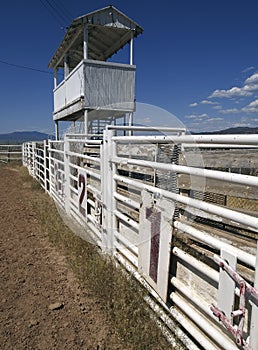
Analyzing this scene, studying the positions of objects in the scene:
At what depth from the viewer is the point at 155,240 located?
7.04 ft

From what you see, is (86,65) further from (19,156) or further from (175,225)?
(19,156)

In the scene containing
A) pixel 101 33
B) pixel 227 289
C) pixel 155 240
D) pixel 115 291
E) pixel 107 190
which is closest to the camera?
pixel 227 289

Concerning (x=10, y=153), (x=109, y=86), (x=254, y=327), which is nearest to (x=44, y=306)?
(x=254, y=327)

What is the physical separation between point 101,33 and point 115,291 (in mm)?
8502

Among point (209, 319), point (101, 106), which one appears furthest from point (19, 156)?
point (209, 319)

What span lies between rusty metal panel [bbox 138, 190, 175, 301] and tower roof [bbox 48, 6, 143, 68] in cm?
730

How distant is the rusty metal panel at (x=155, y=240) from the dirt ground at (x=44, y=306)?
21.9 inches

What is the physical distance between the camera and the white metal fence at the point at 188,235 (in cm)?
140

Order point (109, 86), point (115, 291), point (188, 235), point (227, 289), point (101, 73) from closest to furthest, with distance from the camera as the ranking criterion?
point (227, 289)
point (188, 235)
point (115, 291)
point (101, 73)
point (109, 86)

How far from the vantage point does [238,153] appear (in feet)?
8.89

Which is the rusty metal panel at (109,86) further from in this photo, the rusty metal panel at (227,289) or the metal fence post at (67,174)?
the rusty metal panel at (227,289)

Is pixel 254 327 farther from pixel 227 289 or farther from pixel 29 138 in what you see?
pixel 29 138

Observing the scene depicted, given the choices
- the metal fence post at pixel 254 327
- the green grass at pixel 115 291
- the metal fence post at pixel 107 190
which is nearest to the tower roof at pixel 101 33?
the metal fence post at pixel 107 190

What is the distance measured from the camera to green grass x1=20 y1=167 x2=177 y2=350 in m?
2.00
